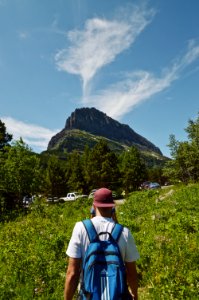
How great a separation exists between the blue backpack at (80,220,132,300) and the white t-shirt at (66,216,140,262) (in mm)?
80

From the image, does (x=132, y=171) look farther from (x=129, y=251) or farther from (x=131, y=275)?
(x=129, y=251)

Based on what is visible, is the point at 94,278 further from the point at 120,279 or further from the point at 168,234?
the point at 168,234

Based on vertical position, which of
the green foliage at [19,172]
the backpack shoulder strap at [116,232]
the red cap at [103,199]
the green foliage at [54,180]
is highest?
the green foliage at [54,180]

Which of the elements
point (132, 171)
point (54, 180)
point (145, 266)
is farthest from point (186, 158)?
point (145, 266)

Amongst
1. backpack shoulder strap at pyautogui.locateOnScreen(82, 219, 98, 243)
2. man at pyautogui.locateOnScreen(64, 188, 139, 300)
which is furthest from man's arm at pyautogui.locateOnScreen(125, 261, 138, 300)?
backpack shoulder strap at pyautogui.locateOnScreen(82, 219, 98, 243)

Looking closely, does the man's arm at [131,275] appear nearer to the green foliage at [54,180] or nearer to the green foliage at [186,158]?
the green foliage at [186,158]

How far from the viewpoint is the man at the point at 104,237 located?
4309mm

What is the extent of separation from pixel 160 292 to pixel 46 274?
3153 millimetres

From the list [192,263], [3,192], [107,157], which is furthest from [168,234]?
[107,157]

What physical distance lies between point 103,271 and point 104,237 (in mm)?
423

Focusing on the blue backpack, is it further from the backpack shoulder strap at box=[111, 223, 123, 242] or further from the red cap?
the red cap

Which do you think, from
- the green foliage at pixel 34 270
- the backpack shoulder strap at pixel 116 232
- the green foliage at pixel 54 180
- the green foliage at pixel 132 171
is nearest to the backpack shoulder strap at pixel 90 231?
the backpack shoulder strap at pixel 116 232

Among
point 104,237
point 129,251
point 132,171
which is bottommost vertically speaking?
point 129,251

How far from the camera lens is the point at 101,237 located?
4.29 meters
